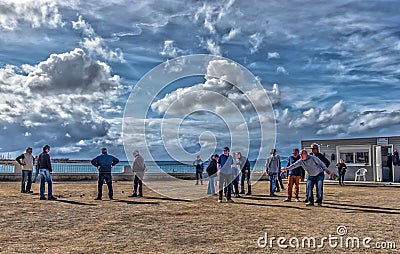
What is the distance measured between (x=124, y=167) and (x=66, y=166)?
4.52m

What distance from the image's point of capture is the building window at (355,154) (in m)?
30.4

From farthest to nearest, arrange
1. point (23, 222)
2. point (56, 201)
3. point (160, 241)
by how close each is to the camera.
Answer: point (56, 201)
point (23, 222)
point (160, 241)

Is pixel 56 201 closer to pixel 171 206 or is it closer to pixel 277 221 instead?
pixel 171 206

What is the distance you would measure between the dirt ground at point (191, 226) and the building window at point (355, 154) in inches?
622

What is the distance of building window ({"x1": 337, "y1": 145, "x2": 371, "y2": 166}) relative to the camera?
30.4 m

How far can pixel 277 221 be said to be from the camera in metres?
10.8

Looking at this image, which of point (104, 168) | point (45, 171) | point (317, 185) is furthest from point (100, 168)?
A: point (317, 185)

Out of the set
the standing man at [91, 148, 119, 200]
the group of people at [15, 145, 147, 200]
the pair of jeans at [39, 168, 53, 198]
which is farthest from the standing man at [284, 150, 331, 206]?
the pair of jeans at [39, 168, 53, 198]

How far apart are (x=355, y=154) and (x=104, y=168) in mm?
19951

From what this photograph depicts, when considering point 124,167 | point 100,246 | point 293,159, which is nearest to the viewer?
point 100,246

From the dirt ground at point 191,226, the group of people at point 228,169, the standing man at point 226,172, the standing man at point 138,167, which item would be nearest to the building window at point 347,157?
the group of people at point 228,169

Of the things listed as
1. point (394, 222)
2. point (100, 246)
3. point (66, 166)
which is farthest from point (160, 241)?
point (66, 166)

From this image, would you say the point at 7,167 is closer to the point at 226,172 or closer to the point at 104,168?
the point at 104,168

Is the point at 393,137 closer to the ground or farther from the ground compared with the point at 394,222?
farther from the ground
